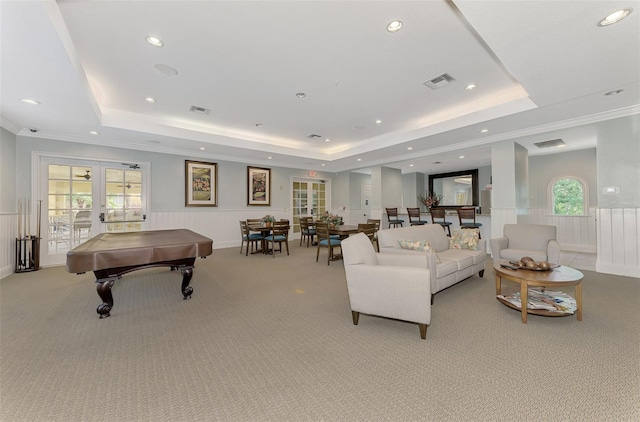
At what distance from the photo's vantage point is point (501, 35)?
2.41 m

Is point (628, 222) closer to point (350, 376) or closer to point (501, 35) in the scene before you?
point (501, 35)

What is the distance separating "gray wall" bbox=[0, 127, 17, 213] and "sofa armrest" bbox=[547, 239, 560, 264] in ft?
29.8

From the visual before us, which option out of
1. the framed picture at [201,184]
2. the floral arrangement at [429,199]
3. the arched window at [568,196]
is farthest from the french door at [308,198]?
the arched window at [568,196]

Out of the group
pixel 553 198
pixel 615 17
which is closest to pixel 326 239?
pixel 615 17

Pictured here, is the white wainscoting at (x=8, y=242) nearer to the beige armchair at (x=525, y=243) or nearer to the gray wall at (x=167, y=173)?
the gray wall at (x=167, y=173)

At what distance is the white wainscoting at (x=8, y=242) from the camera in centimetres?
457

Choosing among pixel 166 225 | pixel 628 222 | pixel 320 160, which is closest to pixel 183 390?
pixel 166 225

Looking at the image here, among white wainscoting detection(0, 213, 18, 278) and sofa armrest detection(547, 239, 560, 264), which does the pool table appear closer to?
white wainscoting detection(0, 213, 18, 278)

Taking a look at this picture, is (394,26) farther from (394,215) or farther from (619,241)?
(394,215)

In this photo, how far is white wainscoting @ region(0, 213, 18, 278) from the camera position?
457 centimetres

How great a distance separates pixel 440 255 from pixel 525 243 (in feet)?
5.85

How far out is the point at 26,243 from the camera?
4.98 meters

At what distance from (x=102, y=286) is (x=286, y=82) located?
352cm

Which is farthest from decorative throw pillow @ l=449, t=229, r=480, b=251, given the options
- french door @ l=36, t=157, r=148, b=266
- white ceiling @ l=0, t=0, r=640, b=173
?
french door @ l=36, t=157, r=148, b=266
